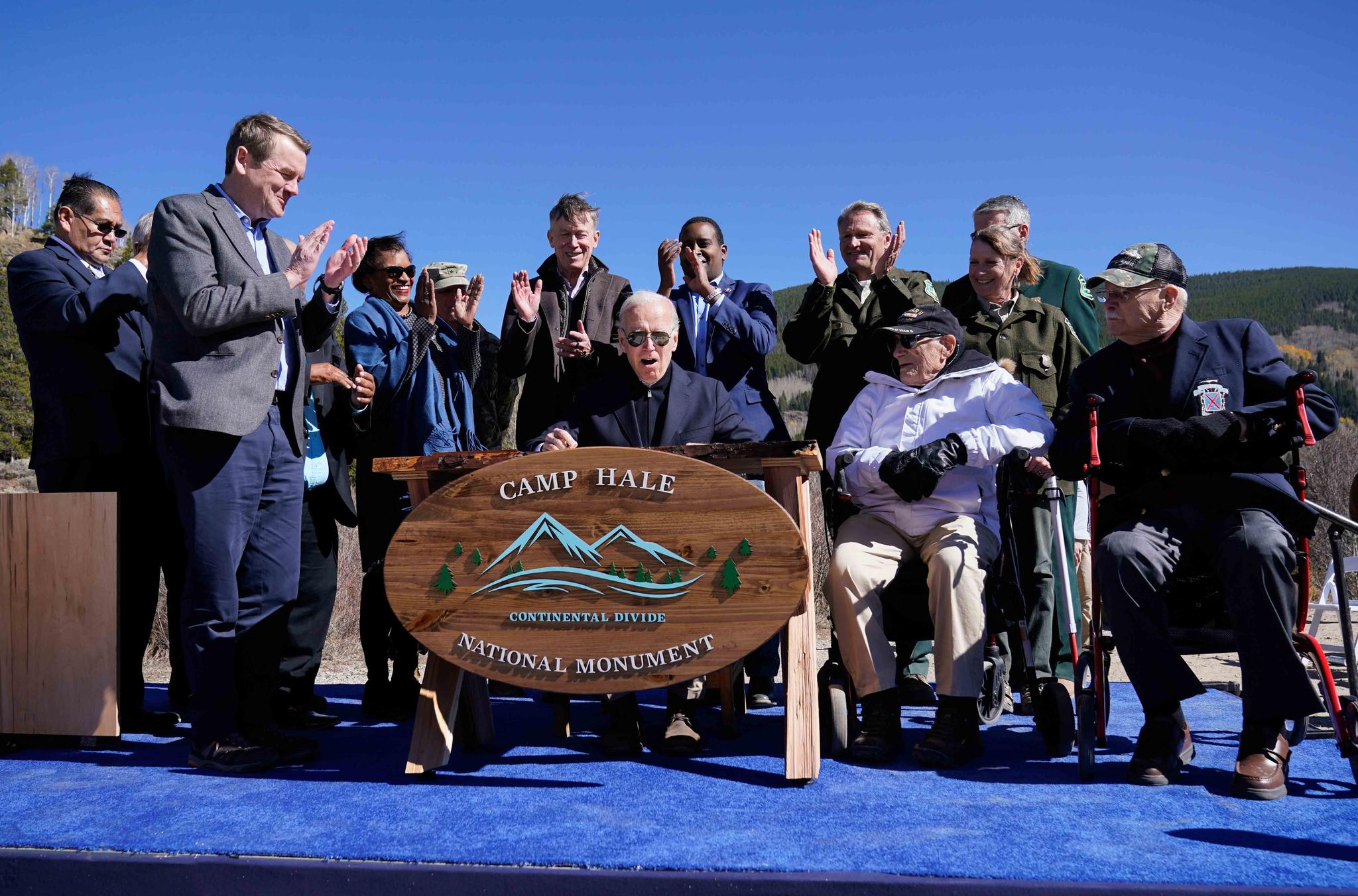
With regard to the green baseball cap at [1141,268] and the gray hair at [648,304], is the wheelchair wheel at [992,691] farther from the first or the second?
the gray hair at [648,304]

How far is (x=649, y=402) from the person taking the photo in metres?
4.03

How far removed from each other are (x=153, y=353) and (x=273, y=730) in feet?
4.51

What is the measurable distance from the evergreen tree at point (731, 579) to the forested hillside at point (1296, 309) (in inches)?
1232

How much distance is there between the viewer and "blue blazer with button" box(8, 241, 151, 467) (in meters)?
4.16

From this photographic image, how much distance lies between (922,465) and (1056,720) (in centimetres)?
96

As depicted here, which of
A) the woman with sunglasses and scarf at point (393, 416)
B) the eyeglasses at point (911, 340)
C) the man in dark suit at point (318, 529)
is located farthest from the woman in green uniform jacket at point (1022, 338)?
the man in dark suit at point (318, 529)

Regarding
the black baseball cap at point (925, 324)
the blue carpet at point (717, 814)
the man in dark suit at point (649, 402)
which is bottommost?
the blue carpet at point (717, 814)

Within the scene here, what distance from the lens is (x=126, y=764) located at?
12.0 ft

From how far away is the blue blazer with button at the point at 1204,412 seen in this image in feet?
10.9

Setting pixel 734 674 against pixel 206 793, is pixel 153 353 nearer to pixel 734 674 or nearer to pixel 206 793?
pixel 206 793

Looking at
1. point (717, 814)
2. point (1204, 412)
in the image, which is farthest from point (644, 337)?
point (1204, 412)

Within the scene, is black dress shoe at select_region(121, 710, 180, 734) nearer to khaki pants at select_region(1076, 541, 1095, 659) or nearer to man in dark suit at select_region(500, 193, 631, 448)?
man in dark suit at select_region(500, 193, 631, 448)

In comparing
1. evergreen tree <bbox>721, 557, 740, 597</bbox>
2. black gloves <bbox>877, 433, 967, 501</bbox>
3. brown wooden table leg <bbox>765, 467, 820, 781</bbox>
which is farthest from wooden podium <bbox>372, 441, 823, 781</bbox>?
black gloves <bbox>877, 433, 967, 501</bbox>

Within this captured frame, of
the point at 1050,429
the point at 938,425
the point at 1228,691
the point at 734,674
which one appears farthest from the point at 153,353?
the point at 1228,691
